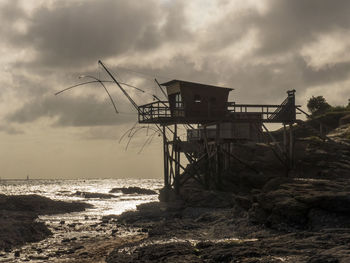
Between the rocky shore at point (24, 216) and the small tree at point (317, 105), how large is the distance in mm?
36638

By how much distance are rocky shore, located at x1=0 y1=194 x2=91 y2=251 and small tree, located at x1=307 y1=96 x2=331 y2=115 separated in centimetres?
3664

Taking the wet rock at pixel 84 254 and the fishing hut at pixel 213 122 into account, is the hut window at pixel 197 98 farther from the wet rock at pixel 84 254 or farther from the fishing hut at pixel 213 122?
the wet rock at pixel 84 254

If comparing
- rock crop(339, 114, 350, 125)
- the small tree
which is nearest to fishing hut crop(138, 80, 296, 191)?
rock crop(339, 114, 350, 125)

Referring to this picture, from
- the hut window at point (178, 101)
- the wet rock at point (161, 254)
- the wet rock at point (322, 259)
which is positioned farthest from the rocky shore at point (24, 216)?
the wet rock at point (322, 259)

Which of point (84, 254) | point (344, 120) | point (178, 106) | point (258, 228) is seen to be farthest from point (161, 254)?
point (344, 120)

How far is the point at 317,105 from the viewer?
70.2 meters

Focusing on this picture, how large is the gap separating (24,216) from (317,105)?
4868 centimetres

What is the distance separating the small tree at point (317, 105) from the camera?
69000 millimetres

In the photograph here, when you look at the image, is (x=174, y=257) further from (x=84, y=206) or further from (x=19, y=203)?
(x=84, y=206)

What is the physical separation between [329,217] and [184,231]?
6.52m

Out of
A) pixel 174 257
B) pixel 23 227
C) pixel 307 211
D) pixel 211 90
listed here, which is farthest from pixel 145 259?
pixel 211 90

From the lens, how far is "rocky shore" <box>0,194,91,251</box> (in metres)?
24.1

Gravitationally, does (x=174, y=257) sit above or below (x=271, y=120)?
below

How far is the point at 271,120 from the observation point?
3941 cm
